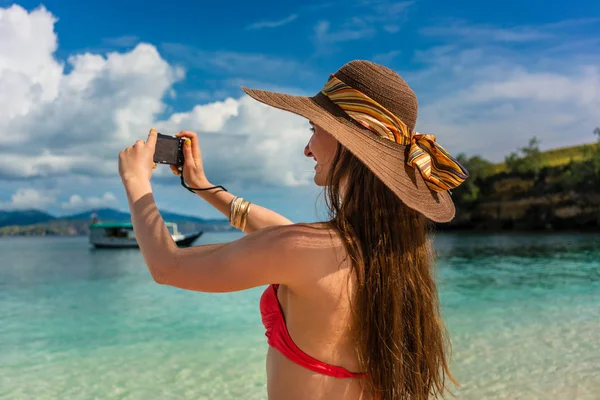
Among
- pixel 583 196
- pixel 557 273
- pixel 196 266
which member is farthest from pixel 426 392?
pixel 583 196

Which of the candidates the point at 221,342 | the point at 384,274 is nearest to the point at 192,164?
the point at 384,274

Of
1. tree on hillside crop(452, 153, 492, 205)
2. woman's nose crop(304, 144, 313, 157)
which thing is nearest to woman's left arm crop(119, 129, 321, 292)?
woman's nose crop(304, 144, 313, 157)

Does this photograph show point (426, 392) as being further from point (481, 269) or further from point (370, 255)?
point (481, 269)

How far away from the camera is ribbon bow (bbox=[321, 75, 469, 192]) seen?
4.44 ft

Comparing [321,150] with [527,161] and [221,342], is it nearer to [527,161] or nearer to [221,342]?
[221,342]

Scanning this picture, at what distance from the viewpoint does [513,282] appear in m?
13.2

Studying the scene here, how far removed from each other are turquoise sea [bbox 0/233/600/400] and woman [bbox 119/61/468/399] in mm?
1768

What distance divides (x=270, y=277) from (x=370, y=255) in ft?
→ 0.86

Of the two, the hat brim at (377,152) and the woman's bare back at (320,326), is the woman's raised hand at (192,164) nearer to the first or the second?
the hat brim at (377,152)

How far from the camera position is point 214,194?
177cm

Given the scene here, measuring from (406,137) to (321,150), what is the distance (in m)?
0.23

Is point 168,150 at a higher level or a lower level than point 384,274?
higher

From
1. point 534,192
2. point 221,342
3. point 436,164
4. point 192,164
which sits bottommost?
point 221,342

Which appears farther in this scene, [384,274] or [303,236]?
[384,274]
